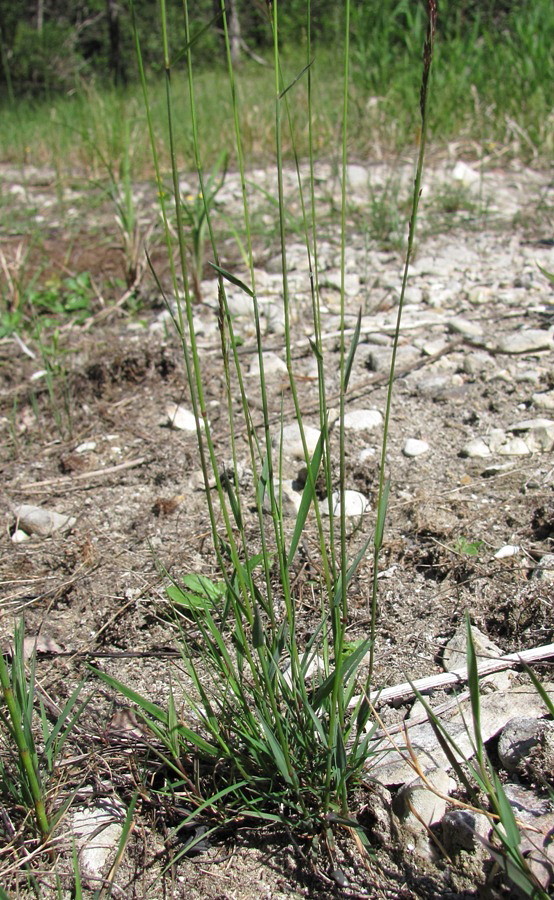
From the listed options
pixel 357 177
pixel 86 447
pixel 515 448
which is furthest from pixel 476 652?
pixel 357 177

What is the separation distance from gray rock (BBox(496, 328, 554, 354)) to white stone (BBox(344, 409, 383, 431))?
1.79 ft

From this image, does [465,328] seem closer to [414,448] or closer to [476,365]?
[476,365]

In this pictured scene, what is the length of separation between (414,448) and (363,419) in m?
0.21

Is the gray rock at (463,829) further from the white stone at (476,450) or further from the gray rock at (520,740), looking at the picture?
the white stone at (476,450)

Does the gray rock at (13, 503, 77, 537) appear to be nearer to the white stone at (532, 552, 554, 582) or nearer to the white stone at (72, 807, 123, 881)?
the white stone at (72, 807, 123, 881)

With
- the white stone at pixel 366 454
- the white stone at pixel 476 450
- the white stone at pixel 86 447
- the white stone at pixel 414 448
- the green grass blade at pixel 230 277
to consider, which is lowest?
the white stone at pixel 86 447

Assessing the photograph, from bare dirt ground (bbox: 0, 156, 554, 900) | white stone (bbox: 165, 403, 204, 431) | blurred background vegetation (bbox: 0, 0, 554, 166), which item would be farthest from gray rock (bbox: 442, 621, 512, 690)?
blurred background vegetation (bbox: 0, 0, 554, 166)

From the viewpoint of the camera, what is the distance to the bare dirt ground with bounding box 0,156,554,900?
112 centimetres

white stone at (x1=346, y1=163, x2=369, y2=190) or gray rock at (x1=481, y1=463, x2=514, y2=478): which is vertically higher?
white stone at (x1=346, y1=163, x2=369, y2=190)

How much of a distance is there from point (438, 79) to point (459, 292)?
105 inches

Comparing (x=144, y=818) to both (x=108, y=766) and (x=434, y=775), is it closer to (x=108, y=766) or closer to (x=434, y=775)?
(x=108, y=766)

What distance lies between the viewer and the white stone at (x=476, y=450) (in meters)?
1.96

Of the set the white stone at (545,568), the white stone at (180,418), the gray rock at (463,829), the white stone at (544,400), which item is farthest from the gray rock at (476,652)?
the white stone at (180,418)

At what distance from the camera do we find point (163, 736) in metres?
1.10
